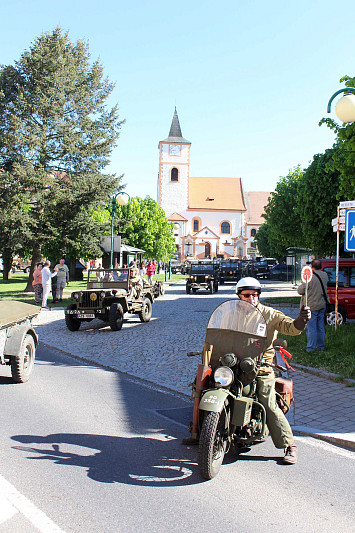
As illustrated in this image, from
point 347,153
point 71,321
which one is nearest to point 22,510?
point 71,321

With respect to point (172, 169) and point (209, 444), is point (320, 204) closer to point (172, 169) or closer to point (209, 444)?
point (209, 444)

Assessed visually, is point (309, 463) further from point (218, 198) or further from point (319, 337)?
point (218, 198)

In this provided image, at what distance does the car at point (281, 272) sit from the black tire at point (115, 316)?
3421 centimetres

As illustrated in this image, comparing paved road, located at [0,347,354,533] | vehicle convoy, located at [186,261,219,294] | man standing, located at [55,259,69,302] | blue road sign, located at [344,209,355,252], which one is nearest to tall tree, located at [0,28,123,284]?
man standing, located at [55,259,69,302]

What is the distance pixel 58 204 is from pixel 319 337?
65.9ft

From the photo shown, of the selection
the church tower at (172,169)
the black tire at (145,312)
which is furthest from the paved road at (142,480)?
the church tower at (172,169)

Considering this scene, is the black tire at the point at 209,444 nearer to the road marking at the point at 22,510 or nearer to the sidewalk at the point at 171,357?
the road marking at the point at 22,510

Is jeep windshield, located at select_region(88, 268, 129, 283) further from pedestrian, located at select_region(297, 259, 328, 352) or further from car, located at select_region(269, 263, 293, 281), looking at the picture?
car, located at select_region(269, 263, 293, 281)

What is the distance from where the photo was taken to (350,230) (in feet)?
28.7

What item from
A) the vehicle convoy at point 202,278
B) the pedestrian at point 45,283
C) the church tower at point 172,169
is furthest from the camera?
the church tower at point 172,169

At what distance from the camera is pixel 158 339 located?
12.1 m

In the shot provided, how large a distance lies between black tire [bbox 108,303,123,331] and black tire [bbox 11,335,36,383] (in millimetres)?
5261

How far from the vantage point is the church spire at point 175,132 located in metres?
98.1

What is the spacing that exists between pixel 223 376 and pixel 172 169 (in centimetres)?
9570
